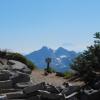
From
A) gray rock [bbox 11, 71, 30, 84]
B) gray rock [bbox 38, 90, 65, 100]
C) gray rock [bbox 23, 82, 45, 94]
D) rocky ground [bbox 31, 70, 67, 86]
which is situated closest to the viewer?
gray rock [bbox 38, 90, 65, 100]

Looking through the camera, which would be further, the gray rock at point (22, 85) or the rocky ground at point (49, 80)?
the rocky ground at point (49, 80)

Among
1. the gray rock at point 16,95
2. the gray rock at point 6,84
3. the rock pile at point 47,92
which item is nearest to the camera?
the rock pile at point 47,92

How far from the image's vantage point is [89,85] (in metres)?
18.1

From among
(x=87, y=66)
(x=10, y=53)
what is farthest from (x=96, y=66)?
(x=10, y=53)

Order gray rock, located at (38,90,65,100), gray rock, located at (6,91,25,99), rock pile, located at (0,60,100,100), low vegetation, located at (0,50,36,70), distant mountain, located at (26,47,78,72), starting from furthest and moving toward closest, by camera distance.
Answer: distant mountain, located at (26,47,78,72) < low vegetation, located at (0,50,36,70) < gray rock, located at (6,91,25,99) < gray rock, located at (38,90,65,100) < rock pile, located at (0,60,100,100)

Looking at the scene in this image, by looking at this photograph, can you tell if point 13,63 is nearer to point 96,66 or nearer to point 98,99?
point 96,66

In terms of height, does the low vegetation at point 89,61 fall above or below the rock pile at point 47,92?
above

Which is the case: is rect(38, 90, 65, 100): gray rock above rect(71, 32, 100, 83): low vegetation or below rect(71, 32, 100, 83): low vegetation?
below

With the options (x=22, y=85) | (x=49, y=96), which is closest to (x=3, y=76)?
(x=22, y=85)

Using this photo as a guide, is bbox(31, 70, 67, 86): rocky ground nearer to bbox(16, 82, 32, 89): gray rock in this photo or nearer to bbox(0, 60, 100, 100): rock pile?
bbox(16, 82, 32, 89): gray rock

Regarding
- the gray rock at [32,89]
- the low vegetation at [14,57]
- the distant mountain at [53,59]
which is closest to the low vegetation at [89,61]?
the gray rock at [32,89]

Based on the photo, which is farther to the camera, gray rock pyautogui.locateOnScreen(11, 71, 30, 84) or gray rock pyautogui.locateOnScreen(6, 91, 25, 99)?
gray rock pyautogui.locateOnScreen(11, 71, 30, 84)

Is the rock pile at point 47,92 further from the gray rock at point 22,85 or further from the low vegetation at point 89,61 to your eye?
the low vegetation at point 89,61

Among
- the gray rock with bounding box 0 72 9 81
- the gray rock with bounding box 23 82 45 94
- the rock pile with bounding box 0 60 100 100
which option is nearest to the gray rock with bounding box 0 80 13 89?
the rock pile with bounding box 0 60 100 100
